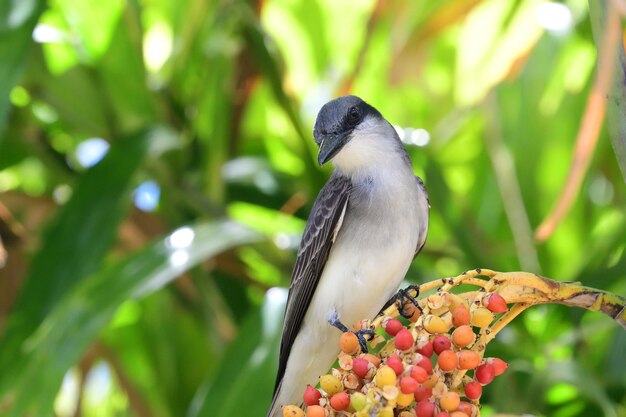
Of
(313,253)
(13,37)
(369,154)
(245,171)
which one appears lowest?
(245,171)

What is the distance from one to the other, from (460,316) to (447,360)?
0.18 ft

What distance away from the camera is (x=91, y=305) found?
83.0 inches

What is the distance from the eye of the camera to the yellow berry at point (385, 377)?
105 cm

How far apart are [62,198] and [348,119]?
1320 mm

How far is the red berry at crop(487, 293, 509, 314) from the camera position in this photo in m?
1.09

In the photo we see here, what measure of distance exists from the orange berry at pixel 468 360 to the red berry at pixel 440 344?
0.07ft

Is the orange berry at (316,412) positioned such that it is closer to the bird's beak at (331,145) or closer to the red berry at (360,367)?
the red berry at (360,367)

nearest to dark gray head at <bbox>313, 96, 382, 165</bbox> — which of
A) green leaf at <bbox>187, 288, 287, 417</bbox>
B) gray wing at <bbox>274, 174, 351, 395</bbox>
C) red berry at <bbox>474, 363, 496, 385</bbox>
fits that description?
gray wing at <bbox>274, 174, 351, 395</bbox>

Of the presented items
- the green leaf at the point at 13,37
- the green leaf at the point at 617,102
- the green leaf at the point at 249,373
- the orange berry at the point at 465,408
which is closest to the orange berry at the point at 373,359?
the orange berry at the point at 465,408

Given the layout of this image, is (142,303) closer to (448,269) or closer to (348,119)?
(448,269)

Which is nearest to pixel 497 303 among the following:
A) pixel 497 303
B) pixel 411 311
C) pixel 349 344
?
pixel 497 303

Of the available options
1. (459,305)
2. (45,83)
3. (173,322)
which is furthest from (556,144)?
(459,305)

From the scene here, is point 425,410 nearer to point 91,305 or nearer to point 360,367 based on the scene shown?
point 360,367

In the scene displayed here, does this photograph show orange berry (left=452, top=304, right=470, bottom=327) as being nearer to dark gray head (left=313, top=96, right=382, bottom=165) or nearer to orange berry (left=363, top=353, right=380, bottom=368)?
orange berry (left=363, top=353, right=380, bottom=368)
